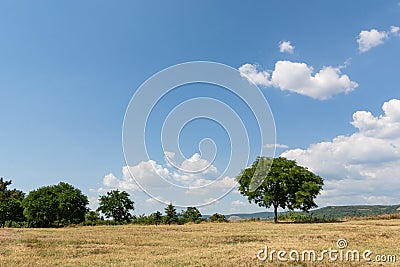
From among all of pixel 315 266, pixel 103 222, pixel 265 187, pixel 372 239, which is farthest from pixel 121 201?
pixel 315 266

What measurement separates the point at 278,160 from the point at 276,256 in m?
46.7

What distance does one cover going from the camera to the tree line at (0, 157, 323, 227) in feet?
192

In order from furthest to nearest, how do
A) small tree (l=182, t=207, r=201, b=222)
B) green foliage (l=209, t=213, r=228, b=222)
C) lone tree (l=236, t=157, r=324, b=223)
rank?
small tree (l=182, t=207, r=201, b=222) → green foliage (l=209, t=213, r=228, b=222) → lone tree (l=236, t=157, r=324, b=223)

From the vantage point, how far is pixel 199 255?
17406mm

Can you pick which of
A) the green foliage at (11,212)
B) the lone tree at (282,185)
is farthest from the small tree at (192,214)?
the green foliage at (11,212)

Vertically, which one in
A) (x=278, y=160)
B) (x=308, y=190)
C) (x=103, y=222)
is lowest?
(x=103, y=222)


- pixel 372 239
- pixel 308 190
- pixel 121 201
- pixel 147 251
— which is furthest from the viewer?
pixel 121 201

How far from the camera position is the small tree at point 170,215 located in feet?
213

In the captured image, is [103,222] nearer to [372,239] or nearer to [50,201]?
[50,201]

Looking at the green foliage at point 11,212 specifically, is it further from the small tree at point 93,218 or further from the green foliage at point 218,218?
the green foliage at point 218,218

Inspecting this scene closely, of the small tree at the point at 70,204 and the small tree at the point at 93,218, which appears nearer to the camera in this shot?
the small tree at the point at 70,204

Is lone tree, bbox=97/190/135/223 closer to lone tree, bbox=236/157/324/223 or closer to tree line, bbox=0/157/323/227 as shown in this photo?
tree line, bbox=0/157/323/227

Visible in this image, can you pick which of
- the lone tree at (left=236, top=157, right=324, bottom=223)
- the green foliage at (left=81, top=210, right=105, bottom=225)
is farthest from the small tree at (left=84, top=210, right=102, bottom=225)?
the lone tree at (left=236, top=157, right=324, bottom=223)

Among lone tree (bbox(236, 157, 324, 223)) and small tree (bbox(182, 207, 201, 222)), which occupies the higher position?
lone tree (bbox(236, 157, 324, 223))
